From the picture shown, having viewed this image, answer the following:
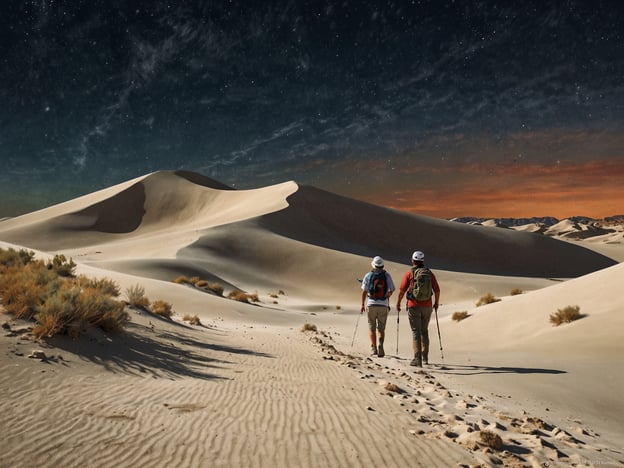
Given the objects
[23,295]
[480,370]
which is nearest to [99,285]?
[23,295]

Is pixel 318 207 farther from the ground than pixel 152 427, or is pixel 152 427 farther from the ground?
pixel 318 207

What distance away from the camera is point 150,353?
25.8 feet

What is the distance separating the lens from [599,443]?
15.4 feet

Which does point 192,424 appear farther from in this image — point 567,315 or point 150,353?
point 567,315

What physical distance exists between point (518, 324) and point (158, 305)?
34.8 feet

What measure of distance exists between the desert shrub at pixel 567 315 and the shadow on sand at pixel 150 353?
7008 millimetres

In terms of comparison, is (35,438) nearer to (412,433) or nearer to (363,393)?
(412,433)

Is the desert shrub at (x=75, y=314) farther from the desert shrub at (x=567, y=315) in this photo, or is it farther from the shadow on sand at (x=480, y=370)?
the desert shrub at (x=567, y=315)

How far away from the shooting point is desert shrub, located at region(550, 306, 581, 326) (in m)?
10.8

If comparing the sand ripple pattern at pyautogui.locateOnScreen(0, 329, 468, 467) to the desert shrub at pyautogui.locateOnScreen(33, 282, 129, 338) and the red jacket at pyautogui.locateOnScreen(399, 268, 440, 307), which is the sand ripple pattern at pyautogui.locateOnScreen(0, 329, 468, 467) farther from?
the red jacket at pyautogui.locateOnScreen(399, 268, 440, 307)

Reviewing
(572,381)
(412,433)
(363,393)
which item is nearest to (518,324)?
(572,381)

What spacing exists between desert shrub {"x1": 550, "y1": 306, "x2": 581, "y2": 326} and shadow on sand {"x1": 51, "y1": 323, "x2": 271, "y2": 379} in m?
7.01

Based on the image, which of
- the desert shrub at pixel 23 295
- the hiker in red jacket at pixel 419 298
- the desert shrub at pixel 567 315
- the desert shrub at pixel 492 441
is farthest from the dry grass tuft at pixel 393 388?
the desert shrub at pixel 567 315

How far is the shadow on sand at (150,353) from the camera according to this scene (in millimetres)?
6520
